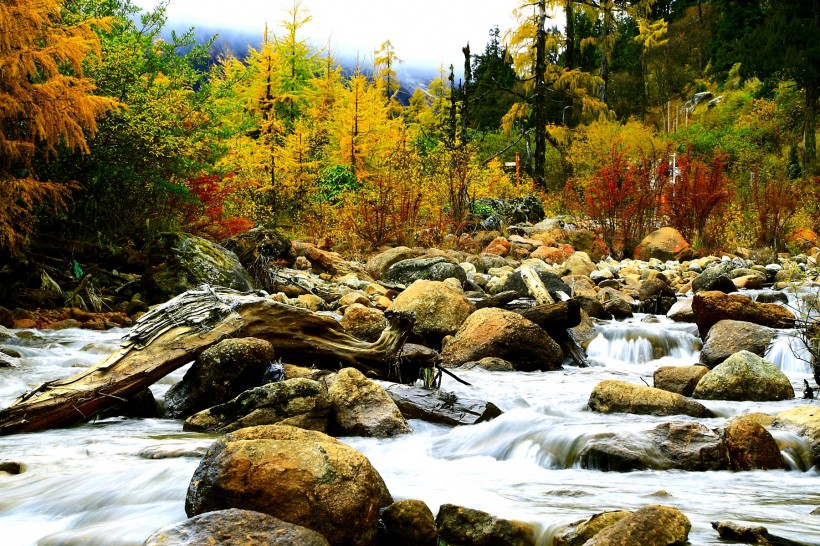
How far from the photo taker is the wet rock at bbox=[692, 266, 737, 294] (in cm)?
954

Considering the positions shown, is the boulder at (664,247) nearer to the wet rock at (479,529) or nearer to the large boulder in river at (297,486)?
the wet rock at (479,529)

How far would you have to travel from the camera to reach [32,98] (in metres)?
6.71

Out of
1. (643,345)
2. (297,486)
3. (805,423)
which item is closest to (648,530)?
(297,486)

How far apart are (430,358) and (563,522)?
9.63ft

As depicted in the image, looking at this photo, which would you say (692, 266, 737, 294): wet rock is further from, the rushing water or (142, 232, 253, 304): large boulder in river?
(142, 232, 253, 304): large boulder in river

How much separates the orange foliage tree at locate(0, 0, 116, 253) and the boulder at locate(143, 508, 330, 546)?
5.22m

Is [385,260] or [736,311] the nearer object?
[736,311]

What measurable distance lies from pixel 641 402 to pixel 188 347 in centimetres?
316

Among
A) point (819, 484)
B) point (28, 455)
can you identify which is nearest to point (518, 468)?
point (819, 484)

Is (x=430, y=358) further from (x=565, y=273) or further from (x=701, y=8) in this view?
(x=701, y=8)

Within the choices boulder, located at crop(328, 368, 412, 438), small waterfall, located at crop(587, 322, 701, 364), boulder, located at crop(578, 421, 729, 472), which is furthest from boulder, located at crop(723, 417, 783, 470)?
small waterfall, located at crop(587, 322, 701, 364)

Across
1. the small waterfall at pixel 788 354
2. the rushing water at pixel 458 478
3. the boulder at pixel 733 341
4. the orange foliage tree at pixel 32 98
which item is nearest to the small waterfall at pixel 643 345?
the boulder at pixel 733 341

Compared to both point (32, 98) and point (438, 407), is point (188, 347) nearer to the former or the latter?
point (438, 407)

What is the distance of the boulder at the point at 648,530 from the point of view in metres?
2.56
